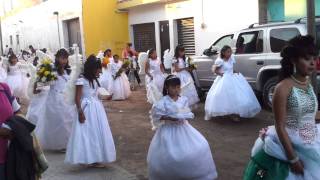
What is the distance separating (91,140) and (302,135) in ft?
13.3

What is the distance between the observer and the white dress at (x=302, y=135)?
384cm

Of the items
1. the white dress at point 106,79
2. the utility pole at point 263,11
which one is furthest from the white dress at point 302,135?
the utility pole at point 263,11

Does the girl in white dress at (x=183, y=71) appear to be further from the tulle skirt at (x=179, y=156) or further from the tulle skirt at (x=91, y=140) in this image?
the tulle skirt at (x=179, y=156)

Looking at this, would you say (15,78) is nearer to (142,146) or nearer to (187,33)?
(187,33)

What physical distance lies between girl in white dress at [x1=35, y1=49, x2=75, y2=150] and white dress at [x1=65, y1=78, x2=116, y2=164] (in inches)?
61.7

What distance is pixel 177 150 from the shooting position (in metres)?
6.24

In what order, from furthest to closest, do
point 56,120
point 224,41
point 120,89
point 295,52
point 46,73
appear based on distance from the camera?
point 120,89, point 224,41, point 56,120, point 46,73, point 295,52

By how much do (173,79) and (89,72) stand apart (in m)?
1.56

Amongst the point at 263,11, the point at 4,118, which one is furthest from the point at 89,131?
the point at 263,11

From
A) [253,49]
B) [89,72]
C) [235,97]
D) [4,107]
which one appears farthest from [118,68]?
[4,107]

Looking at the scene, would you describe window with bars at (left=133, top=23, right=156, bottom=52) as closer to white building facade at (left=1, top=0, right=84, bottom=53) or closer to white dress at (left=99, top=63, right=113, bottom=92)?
white building facade at (left=1, top=0, right=84, bottom=53)

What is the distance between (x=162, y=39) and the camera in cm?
2500

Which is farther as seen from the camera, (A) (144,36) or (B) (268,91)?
(A) (144,36)

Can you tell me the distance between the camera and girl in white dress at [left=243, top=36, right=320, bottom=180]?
3.82 meters
